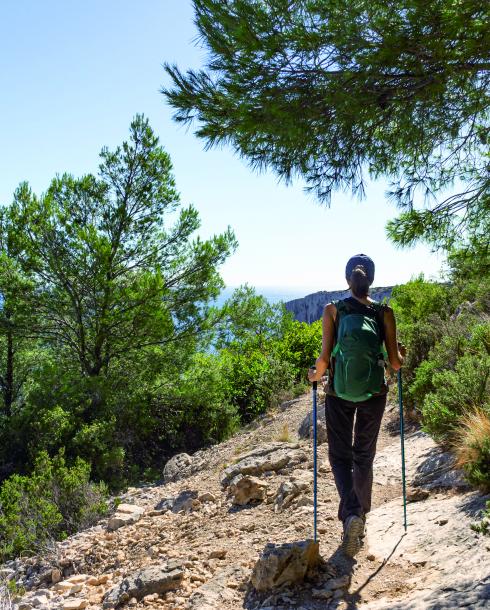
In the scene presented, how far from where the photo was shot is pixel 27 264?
37.0 feet

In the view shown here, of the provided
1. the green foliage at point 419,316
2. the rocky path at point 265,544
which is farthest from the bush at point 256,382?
the rocky path at point 265,544

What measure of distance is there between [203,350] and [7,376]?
558 centimetres

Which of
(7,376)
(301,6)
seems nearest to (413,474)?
(301,6)

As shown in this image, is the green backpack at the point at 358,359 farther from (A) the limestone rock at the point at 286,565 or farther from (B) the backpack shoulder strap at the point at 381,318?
(A) the limestone rock at the point at 286,565

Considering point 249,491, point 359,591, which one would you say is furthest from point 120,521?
point 359,591

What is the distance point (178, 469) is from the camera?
28.1ft

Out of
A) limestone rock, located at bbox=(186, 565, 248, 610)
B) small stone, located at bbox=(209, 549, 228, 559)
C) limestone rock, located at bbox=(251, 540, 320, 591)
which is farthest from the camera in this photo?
small stone, located at bbox=(209, 549, 228, 559)

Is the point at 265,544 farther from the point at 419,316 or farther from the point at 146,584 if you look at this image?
the point at 419,316

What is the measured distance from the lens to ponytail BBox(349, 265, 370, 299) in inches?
149

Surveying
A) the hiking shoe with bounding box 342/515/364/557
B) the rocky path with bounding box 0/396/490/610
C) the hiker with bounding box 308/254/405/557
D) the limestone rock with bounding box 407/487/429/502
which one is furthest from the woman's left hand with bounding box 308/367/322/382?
the limestone rock with bounding box 407/487/429/502

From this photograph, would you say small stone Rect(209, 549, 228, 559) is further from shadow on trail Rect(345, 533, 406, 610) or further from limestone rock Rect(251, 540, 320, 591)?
shadow on trail Rect(345, 533, 406, 610)

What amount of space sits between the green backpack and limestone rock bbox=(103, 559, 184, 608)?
5.61 ft

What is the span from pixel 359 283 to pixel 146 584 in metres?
2.46

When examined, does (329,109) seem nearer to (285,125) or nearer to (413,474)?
(285,125)
